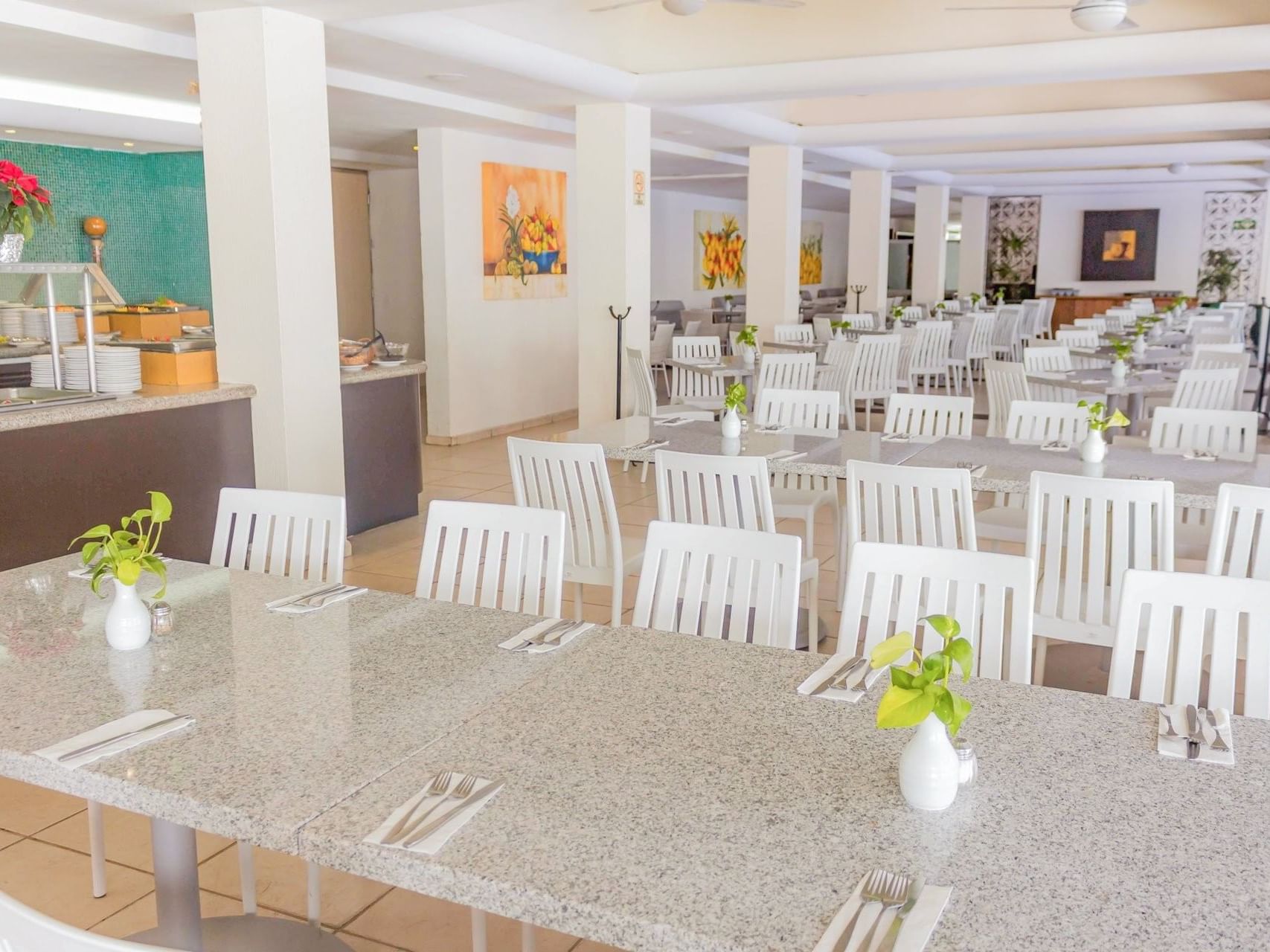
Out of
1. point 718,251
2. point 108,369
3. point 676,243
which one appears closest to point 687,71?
point 108,369

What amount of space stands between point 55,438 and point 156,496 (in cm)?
230

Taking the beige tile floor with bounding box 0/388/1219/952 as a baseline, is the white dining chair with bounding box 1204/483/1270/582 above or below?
above

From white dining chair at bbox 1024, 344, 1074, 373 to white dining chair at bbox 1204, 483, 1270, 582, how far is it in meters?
4.20

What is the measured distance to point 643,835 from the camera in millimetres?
1404

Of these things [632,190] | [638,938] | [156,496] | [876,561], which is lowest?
[638,938]

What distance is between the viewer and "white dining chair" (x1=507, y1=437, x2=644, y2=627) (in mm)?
3568

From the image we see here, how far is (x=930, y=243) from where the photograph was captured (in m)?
15.6

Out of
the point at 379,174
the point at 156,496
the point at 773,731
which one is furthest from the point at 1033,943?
the point at 379,174

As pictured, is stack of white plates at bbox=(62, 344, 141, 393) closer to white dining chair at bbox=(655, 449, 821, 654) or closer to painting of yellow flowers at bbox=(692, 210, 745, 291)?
white dining chair at bbox=(655, 449, 821, 654)

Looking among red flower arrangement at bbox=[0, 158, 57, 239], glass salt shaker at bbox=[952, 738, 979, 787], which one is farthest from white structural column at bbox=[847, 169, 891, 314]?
glass salt shaker at bbox=[952, 738, 979, 787]

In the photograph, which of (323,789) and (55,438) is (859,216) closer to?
(55,438)

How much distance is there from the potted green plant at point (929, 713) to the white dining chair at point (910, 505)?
67.0 inches

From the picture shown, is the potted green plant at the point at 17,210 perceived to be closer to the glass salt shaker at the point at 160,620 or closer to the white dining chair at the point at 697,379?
the glass salt shaker at the point at 160,620

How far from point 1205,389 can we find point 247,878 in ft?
17.3
